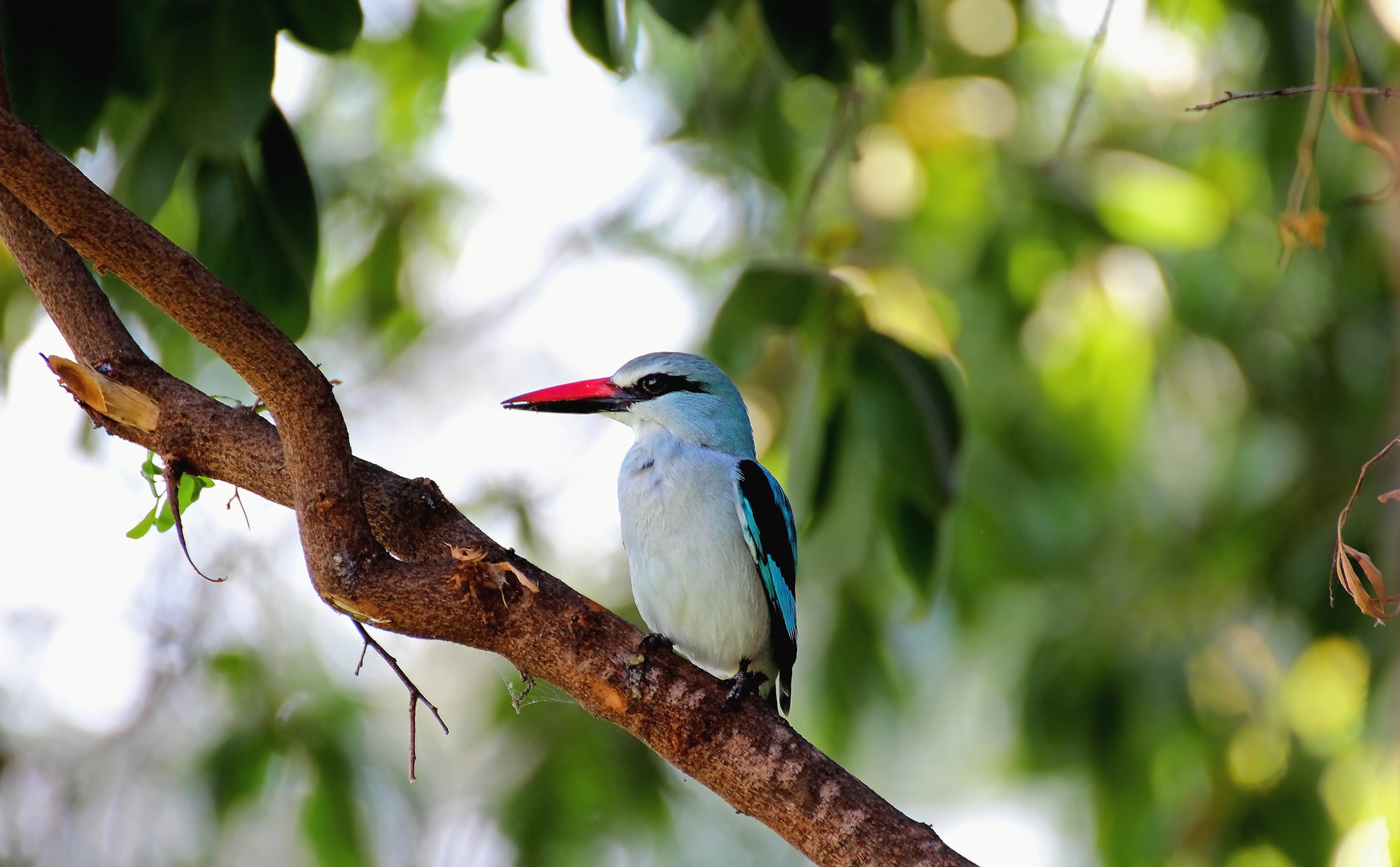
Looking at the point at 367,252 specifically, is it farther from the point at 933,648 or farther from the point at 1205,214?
the point at 1205,214

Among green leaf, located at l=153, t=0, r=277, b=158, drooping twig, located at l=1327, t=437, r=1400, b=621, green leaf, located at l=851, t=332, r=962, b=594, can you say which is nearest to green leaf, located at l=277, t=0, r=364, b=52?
green leaf, located at l=153, t=0, r=277, b=158

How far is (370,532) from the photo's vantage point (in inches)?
94.2

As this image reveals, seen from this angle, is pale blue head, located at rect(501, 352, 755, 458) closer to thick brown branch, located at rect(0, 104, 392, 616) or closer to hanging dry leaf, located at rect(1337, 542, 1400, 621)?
thick brown branch, located at rect(0, 104, 392, 616)

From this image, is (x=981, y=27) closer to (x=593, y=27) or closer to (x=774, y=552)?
(x=593, y=27)

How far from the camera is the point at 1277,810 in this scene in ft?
15.6

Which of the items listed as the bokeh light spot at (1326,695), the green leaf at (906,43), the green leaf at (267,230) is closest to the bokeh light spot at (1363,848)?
the bokeh light spot at (1326,695)

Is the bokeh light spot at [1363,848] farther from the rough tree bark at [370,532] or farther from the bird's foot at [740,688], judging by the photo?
the rough tree bark at [370,532]

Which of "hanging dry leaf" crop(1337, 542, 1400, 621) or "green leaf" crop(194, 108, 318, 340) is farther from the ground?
"green leaf" crop(194, 108, 318, 340)

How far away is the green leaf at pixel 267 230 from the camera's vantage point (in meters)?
3.13

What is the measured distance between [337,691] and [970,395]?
316 cm

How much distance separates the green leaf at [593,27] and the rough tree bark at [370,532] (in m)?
1.34

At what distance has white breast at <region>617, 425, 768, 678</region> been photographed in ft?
11.4

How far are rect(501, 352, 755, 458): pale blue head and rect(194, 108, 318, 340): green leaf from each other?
2.96 ft

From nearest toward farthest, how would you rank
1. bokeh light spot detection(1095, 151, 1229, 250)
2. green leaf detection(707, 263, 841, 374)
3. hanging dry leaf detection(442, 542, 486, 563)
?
hanging dry leaf detection(442, 542, 486, 563), green leaf detection(707, 263, 841, 374), bokeh light spot detection(1095, 151, 1229, 250)
